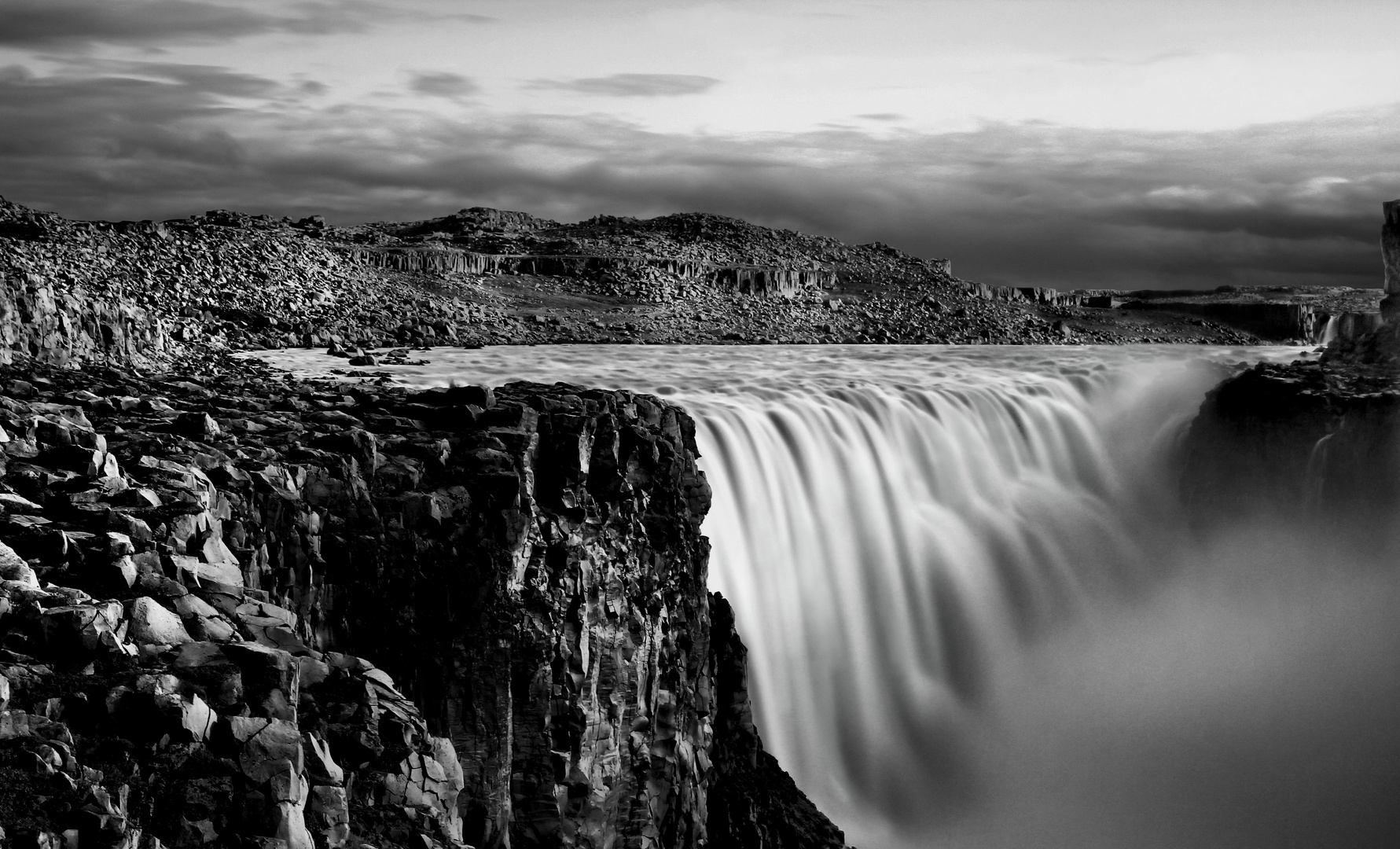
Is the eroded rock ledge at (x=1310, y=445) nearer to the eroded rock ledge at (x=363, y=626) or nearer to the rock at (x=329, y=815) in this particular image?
the eroded rock ledge at (x=363, y=626)

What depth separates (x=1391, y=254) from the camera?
4116 centimetres

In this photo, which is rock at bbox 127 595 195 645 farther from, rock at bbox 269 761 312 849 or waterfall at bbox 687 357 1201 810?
waterfall at bbox 687 357 1201 810

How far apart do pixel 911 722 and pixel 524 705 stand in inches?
545

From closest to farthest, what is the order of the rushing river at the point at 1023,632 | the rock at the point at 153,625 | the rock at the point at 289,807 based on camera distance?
1. the rock at the point at 289,807
2. the rock at the point at 153,625
3. the rushing river at the point at 1023,632

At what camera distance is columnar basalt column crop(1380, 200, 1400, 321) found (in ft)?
134

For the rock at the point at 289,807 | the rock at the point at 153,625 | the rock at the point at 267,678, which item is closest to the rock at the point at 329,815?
the rock at the point at 289,807

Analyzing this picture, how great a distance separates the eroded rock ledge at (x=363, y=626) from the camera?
27.3 feet

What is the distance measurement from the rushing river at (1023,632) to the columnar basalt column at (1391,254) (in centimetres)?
862

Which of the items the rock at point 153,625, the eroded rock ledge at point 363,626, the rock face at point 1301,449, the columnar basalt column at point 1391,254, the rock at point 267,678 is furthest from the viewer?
the columnar basalt column at point 1391,254

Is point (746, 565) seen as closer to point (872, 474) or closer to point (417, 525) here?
point (872, 474)

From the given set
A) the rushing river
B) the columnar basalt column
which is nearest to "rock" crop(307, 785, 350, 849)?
the rushing river

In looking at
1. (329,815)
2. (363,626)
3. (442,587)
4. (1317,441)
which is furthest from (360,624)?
(1317,441)

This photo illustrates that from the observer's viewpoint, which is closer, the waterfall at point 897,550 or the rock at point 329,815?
the rock at point 329,815

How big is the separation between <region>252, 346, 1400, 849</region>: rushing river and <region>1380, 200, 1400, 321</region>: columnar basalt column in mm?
8620
